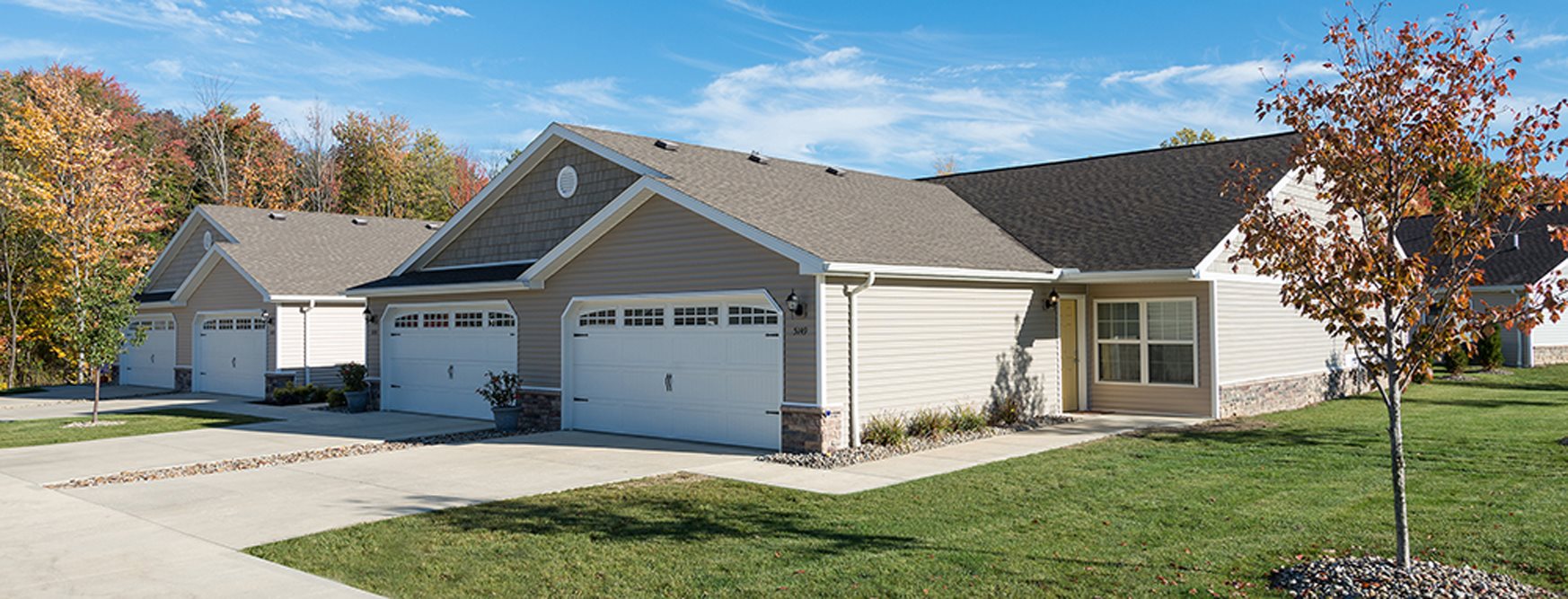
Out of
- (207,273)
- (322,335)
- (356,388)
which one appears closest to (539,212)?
(356,388)

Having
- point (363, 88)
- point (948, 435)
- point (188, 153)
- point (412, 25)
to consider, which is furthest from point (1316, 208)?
point (188, 153)

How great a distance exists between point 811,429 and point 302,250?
19.6 metres

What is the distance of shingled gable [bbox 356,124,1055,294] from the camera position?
45.3 ft

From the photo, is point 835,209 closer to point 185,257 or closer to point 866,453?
point 866,453

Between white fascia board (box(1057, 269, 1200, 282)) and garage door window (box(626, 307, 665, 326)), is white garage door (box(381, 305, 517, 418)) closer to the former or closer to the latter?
garage door window (box(626, 307, 665, 326))

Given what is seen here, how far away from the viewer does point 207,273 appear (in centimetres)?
2638

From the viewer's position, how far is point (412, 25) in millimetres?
23844

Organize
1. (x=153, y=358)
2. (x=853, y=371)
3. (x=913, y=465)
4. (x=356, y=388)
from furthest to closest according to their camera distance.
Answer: (x=153, y=358) < (x=356, y=388) < (x=853, y=371) < (x=913, y=465)

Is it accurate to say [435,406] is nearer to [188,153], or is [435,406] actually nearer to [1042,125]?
[1042,125]

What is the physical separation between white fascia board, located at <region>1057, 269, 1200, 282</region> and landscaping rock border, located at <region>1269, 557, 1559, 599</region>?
9.02 m

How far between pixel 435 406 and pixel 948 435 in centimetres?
1008

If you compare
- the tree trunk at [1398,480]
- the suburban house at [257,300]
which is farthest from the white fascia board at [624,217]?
the suburban house at [257,300]

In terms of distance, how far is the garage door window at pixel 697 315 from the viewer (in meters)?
14.4

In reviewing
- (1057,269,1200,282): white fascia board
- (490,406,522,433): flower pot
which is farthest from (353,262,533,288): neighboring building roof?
(1057,269,1200,282): white fascia board
